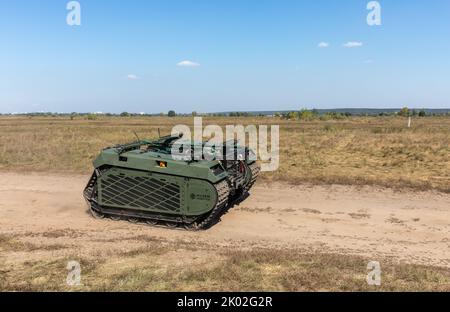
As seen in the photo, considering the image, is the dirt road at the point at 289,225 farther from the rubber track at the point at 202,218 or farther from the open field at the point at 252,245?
the rubber track at the point at 202,218

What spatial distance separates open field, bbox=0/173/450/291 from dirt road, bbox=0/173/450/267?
2 cm

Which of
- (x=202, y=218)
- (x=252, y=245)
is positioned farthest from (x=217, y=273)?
(x=202, y=218)

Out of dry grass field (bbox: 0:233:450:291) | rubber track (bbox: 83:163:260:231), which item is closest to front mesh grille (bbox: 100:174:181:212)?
rubber track (bbox: 83:163:260:231)

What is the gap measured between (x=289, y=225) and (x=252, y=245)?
1.73 m

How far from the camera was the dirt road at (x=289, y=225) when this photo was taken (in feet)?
27.0

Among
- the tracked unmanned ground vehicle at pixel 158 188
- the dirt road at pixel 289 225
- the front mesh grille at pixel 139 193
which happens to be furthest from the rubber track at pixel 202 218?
the front mesh grille at pixel 139 193

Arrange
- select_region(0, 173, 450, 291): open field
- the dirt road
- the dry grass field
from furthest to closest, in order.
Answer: the dirt road, select_region(0, 173, 450, 291): open field, the dry grass field

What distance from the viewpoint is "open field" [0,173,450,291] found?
623cm

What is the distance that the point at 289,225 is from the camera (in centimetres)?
987

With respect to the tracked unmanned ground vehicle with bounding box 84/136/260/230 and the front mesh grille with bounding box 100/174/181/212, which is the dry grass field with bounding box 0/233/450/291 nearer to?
the tracked unmanned ground vehicle with bounding box 84/136/260/230

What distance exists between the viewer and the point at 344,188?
14.0m

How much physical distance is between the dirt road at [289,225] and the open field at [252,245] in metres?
0.02
